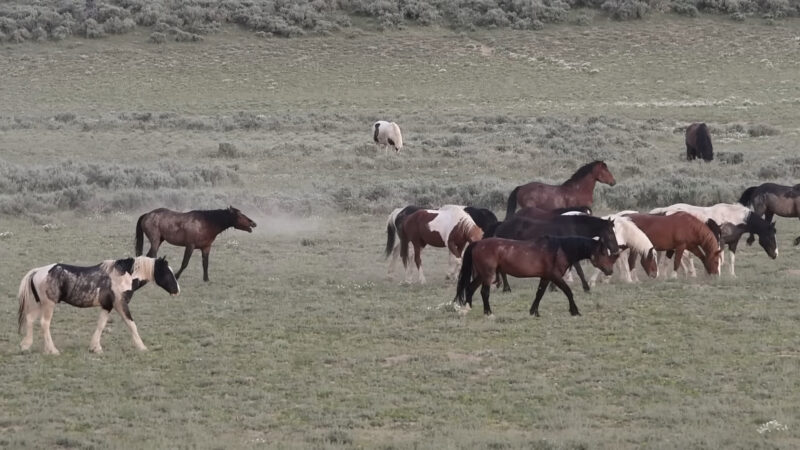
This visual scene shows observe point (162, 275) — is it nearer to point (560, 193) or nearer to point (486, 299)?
point (486, 299)

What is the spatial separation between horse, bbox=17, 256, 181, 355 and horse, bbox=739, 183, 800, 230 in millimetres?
11567

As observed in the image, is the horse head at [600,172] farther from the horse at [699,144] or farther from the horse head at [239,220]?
the horse at [699,144]

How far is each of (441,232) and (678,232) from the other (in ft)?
11.2

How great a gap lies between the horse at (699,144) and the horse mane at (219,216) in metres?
18.3

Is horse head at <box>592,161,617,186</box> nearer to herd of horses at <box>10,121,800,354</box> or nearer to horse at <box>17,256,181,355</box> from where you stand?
herd of horses at <box>10,121,800,354</box>

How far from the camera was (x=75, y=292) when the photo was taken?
12.7 m

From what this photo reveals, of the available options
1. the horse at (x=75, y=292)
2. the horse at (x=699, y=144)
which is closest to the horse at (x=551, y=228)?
the horse at (x=75, y=292)

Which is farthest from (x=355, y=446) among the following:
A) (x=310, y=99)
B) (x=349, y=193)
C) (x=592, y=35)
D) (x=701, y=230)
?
(x=592, y=35)

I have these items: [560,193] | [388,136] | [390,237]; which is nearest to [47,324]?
[390,237]

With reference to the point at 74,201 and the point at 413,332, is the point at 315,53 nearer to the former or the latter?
the point at 74,201

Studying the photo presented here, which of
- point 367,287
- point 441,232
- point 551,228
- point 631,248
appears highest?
point 551,228

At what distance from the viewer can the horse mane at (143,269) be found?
13.3 m

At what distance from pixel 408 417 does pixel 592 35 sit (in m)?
56.9

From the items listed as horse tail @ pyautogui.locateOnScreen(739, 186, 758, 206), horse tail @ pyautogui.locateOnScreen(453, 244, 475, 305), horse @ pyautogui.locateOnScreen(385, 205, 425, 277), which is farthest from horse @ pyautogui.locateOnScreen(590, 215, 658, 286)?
horse tail @ pyautogui.locateOnScreen(739, 186, 758, 206)
